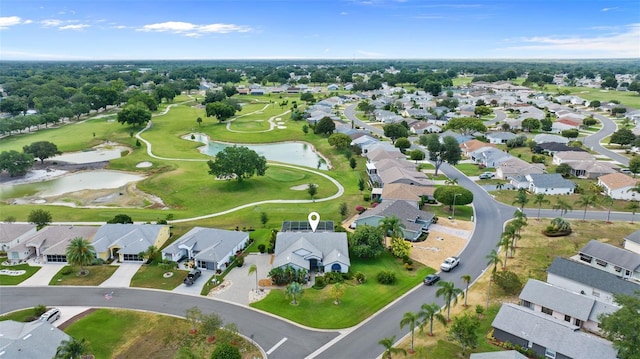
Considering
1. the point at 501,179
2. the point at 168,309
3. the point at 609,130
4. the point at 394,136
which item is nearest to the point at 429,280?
the point at 168,309

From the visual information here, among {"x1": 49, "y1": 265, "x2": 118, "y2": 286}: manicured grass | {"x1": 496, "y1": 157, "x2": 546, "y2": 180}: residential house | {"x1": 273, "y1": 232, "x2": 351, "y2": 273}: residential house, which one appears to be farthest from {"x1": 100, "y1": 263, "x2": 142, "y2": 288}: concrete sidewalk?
{"x1": 496, "y1": 157, "x2": 546, "y2": 180}: residential house

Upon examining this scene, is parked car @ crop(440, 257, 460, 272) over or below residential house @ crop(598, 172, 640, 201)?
below

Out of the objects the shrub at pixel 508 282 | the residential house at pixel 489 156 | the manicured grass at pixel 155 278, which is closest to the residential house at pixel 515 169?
the residential house at pixel 489 156

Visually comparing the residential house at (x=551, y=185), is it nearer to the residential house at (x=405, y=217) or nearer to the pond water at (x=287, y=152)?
the residential house at (x=405, y=217)

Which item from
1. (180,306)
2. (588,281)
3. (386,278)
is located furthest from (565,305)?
(180,306)

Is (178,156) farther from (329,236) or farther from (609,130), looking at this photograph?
(609,130)

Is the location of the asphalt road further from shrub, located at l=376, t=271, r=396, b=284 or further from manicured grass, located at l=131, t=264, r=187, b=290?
shrub, located at l=376, t=271, r=396, b=284
